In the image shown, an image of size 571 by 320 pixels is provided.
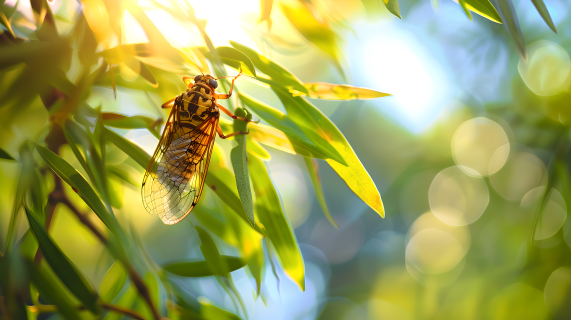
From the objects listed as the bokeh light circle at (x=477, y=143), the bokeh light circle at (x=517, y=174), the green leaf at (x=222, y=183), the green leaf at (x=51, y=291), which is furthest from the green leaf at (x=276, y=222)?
the bokeh light circle at (x=477, y=143)

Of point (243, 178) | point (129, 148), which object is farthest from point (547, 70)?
point (129, 148)

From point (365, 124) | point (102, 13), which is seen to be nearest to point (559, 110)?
point (102, 13)

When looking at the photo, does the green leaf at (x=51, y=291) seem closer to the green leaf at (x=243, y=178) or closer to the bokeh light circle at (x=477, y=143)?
the green leaf at (x=243, y=178)

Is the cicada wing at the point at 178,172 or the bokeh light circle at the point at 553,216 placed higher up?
the cicada wing at the point at 178,172

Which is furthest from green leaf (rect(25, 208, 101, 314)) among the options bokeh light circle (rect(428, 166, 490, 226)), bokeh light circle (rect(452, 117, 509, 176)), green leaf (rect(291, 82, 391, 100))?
bokeh light circle (rect(428, 166, 490, 226))

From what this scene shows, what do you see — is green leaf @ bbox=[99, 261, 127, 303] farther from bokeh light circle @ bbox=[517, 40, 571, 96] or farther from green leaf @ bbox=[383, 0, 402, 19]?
bokeh light circle @ bbox=[517, 40, 571, 96]

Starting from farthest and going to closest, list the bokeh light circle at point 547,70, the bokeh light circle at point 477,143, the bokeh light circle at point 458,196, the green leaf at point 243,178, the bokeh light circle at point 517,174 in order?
the bokeh light circle at point 458,196, the bokeh light circle at point 477,143, the bokeh light circle at point 517,174, the bokeh light circle at point 547,70, the green leaf at point 243,178

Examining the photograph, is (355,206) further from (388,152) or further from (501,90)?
(501,90)
